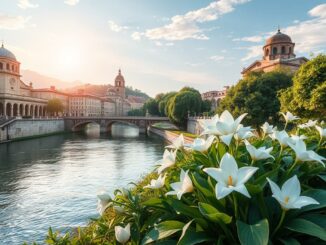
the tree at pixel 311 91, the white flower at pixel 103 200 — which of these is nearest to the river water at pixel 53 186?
the white flower at pixel 103 200

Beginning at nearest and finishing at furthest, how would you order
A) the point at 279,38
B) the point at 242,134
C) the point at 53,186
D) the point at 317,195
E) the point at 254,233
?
the point at 254,233 < the point at 317,195 < the point at 242,134 < the point at 53,186 < the point at 279,38

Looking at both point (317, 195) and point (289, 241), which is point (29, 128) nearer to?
point (317, 195)

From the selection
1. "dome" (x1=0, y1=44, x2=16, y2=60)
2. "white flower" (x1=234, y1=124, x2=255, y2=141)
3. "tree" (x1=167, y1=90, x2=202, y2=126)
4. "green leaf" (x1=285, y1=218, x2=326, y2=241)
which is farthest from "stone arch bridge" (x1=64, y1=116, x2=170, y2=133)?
"green leaf" (x1=285, y1=218, x2=326, y2=241)

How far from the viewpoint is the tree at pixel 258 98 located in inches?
1341

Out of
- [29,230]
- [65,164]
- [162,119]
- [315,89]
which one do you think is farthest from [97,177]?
[162,119]

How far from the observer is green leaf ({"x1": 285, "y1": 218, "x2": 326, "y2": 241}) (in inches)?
99.5

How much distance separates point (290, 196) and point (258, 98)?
33714 millimetres

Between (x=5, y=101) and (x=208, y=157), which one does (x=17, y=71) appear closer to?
(x=5, y=101)

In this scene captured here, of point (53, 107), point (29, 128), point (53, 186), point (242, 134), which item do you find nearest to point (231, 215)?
point (242, 134)

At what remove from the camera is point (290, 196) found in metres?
2.67

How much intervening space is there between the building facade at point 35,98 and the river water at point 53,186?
103 ft

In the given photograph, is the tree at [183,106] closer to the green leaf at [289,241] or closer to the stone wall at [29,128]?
the stone wall at [29,128]

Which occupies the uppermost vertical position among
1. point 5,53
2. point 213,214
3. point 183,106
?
point 5,53

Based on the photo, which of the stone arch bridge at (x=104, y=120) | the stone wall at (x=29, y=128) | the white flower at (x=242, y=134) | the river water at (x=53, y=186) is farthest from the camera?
the stone arch bridge at (x=104, y=120)
